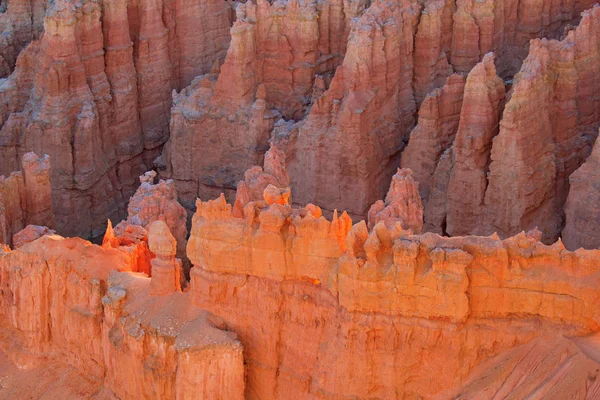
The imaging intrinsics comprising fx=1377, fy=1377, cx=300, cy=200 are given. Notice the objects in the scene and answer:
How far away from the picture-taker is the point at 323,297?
16.6 meters

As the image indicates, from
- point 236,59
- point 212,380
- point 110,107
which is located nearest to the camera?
point 212,380

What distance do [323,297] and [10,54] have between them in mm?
20142

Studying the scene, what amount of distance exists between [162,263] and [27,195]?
8810 mm

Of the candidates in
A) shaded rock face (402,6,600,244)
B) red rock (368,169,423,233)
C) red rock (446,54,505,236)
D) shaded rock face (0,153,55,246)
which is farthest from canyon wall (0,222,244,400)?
shaded rock face (402,6,600,244)

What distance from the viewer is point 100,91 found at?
31.7 meters

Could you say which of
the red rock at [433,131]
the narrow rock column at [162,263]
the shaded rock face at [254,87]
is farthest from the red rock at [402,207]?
the shaded rock face at [254,87]

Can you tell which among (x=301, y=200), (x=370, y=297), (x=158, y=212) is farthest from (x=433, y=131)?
(x=370, y=297)

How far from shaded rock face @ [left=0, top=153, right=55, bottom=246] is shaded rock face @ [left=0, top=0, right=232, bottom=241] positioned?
3.92 m

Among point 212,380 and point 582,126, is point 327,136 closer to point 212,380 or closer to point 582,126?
point 582,126

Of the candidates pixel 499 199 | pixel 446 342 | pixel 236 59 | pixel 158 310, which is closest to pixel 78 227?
pixel 236 59

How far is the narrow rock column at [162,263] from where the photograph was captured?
1788cm

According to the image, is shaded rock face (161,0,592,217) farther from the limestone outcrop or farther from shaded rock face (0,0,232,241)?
the limestone outcrop

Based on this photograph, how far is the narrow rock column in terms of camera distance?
704 inches

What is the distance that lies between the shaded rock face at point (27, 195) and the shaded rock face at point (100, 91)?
3.92m
